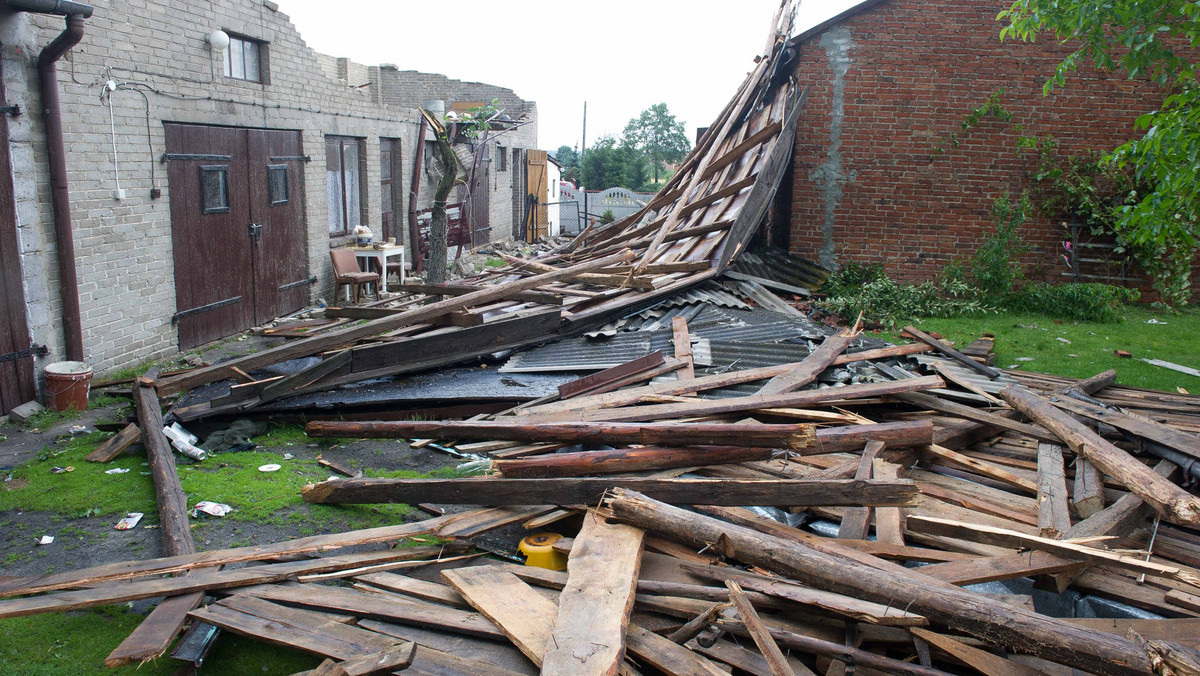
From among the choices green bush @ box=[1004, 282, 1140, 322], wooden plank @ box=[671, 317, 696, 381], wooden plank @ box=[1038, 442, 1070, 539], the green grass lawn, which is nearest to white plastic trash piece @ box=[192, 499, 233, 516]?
wooden plank @ box=[671, 317, 696, 381]

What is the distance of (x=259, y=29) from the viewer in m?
10.4

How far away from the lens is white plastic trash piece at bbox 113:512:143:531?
473 centimetres

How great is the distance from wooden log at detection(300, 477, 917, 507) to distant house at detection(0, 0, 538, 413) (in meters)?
4.68

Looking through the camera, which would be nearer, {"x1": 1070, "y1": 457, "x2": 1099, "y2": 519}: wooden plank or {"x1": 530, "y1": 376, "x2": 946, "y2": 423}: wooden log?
{"x1": 1070, "y1": 457, "x2": 1099, "y2": 519}: wooden plank

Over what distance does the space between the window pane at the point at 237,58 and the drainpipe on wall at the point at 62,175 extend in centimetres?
317

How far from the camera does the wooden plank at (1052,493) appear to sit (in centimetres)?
395

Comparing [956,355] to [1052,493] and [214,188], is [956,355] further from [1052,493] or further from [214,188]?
[214,188]

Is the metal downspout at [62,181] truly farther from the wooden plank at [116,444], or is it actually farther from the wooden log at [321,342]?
the wooden plank at [116,444]

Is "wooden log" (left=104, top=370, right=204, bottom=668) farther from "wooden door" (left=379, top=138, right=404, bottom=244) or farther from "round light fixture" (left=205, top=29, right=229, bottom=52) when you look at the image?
"wooden door" (left=379, top=138, right=404, bottom=244)

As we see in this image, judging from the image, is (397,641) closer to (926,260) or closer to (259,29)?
(259,29)

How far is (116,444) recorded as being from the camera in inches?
229

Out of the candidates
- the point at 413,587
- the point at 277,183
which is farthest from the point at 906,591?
the point at 277,183

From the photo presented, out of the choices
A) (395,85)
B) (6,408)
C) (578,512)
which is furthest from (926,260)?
(395,85)

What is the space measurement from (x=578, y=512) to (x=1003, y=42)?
11.1 metres
